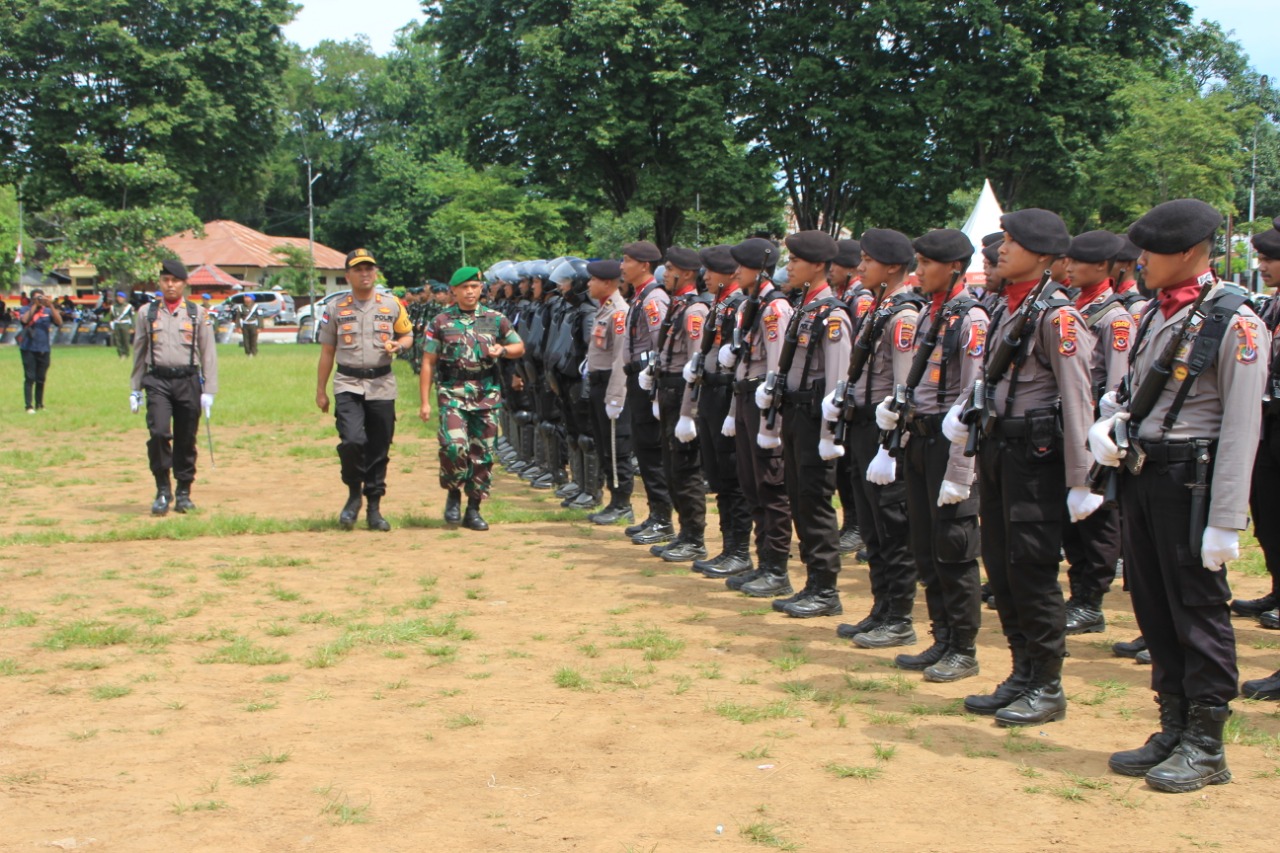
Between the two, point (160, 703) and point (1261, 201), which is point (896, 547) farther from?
point (1261, 201)

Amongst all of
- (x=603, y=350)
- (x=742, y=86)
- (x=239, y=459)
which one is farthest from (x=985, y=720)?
(x=742, y=86)

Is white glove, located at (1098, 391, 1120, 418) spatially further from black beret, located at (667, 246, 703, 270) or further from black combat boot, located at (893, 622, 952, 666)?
black beret, located at (667, 246, 703, 270)

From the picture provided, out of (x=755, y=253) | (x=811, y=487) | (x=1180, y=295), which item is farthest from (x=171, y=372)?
(x=1180, y=295)

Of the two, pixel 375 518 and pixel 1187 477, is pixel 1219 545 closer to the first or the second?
pixel 1187 477

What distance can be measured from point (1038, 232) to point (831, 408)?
1.75 m

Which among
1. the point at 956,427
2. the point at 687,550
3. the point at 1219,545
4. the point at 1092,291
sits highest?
the point at 1092,291

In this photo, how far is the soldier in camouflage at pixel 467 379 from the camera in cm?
1101

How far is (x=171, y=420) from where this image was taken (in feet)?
39.8

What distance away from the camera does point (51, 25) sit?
4566 centimetres

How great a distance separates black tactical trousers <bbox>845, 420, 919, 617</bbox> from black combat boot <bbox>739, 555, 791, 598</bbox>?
1260 mm

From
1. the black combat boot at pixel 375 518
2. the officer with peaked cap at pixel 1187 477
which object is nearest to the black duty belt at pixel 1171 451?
the officer with peaked cap at pixel 1187 477

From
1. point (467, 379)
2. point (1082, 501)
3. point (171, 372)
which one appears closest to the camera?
point (1082, 501)

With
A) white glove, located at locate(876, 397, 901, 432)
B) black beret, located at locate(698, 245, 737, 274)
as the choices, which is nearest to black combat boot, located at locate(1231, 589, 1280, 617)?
white glove, located at locate(876, 397, 901, 432)

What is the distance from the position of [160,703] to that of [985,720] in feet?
12.3
